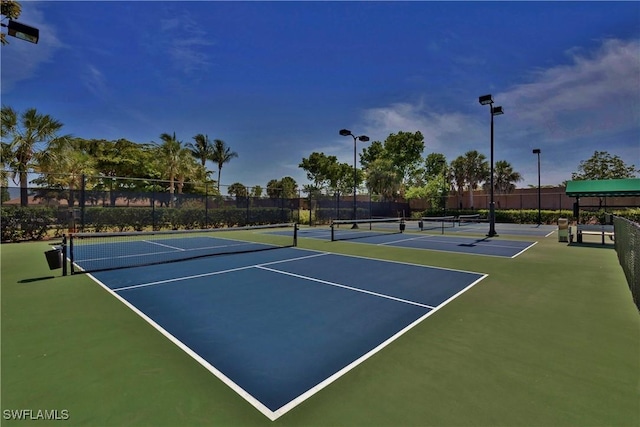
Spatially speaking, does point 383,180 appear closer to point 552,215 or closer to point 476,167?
point 476,167

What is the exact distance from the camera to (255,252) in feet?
38.9

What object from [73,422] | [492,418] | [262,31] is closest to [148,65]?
[262,31]

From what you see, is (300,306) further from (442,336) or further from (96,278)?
(96,278)

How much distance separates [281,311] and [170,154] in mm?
33451

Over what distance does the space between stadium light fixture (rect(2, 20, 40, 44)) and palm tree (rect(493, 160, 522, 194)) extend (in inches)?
2525

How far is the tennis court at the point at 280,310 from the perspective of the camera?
3256 mm

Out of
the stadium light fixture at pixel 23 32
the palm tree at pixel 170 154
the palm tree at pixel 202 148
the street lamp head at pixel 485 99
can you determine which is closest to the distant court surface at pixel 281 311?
the stadium light fixture at pixel 23 32

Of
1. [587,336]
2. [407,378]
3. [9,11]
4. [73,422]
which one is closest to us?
[73,422]

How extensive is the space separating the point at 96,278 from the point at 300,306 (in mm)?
5584

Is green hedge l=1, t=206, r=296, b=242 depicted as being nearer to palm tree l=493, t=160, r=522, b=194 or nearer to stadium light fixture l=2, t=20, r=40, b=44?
stadium light fixture l=2, t=20, r=40, b=44

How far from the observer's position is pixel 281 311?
16.9ft

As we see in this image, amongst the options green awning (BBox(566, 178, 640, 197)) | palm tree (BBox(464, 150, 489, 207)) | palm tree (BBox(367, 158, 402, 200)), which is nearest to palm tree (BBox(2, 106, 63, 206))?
green awning (BBox(566, 178, 640, 197))

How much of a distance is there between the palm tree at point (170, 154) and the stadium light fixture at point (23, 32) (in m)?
27.3

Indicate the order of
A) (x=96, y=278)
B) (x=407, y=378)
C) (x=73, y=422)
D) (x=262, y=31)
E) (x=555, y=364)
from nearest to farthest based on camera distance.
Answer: (x=73, y=422), (x=407, y=378), (x=555, y=364), (x=96, y=278), (x=262, y=31)
